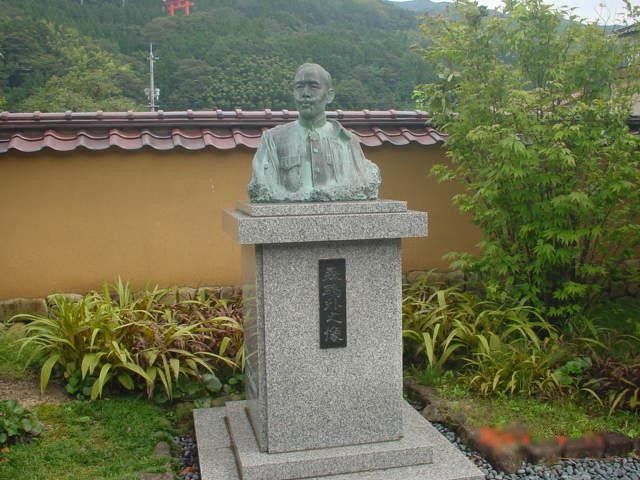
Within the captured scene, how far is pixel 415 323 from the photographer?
229 inches

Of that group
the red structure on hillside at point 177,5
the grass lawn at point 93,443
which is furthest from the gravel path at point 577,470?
the red structure on hillside at point 177,5

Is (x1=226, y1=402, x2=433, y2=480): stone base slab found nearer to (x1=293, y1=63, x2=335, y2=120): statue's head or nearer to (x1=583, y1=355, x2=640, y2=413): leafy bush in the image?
(x1=583, y1=355, x2=640, y2=413): leafy bush

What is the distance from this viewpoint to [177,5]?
116ft

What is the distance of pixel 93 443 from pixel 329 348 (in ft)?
6.10

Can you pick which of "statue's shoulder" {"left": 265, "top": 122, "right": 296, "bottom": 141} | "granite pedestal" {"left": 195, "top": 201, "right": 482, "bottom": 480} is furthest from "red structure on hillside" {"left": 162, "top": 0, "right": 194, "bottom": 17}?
"granite pedestal" {"left": 195, "top": 201, "right": 482, "bottom": 480}

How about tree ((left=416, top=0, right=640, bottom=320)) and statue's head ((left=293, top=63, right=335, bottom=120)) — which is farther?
tree ((left=416, top=0, right=640, bottom=320))

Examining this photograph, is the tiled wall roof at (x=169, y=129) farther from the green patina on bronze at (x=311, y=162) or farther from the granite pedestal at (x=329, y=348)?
the granite pedestal at (x=329, y=348)

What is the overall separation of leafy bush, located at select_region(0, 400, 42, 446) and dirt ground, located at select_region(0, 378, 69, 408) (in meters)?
0.50

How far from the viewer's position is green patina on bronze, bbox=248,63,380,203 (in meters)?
3.84

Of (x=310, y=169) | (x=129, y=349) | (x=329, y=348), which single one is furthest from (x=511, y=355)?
(x=129, y=349)

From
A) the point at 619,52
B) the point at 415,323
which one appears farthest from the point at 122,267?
the point at 619,52

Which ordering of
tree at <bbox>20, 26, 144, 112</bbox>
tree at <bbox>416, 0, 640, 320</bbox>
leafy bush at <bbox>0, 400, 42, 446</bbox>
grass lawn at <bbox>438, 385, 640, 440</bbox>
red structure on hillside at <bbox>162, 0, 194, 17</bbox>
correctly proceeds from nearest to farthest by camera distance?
leafy bush at <bbox>0, 400, 42, 446</bbox> → grass lawn at <bbox>438, 385, 640, 440</bbox> → tree at <bbox>416, 0, 640, 320</bbox> → tree at <bbox>20, 26, 144, 112</bbox> → red structure on hillside at <bbox>162, 0, 194, 17</bbox>

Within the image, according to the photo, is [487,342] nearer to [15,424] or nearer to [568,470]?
[568,470]

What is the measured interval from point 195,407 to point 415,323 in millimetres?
2119
